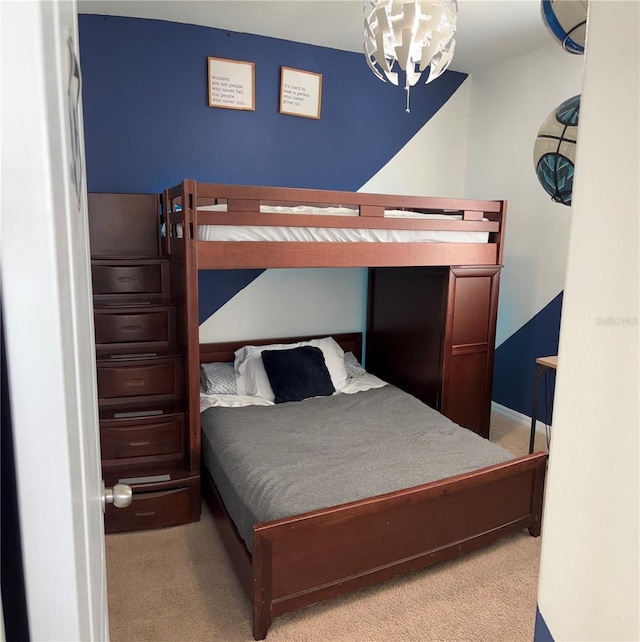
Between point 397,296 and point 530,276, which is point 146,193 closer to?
point 397,296

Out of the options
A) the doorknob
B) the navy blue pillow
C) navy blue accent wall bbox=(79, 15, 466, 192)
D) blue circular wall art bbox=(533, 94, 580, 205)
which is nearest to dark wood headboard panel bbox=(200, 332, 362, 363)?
the navy blue pillow

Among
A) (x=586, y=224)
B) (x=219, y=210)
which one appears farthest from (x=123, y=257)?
(x=586, y=224)

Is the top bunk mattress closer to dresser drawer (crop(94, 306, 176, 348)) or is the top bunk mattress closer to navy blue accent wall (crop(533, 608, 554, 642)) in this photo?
dresser drawer (crop(94, 306, 176, 348))

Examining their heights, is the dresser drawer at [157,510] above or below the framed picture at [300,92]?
below

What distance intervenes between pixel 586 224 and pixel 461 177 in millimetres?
3829

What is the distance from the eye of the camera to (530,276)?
144 inches

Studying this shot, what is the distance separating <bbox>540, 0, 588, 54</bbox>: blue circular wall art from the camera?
3.95 ft

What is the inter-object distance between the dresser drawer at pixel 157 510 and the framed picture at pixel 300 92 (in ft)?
8.05

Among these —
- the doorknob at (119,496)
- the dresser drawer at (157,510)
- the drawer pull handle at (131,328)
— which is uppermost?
the doorknob at (119,496)

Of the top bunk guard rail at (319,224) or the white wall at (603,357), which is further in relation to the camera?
the top bunk guard rail at (319,224)

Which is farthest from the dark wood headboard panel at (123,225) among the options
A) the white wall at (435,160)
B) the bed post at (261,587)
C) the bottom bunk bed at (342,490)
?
the bed post at (261,587)

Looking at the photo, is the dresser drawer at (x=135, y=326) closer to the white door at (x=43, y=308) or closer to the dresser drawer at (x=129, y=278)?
the dresser drawer at (x=129, y=278)

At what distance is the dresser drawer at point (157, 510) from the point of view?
240 centimetres

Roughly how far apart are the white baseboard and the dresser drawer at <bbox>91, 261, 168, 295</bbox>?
8.67 feet
